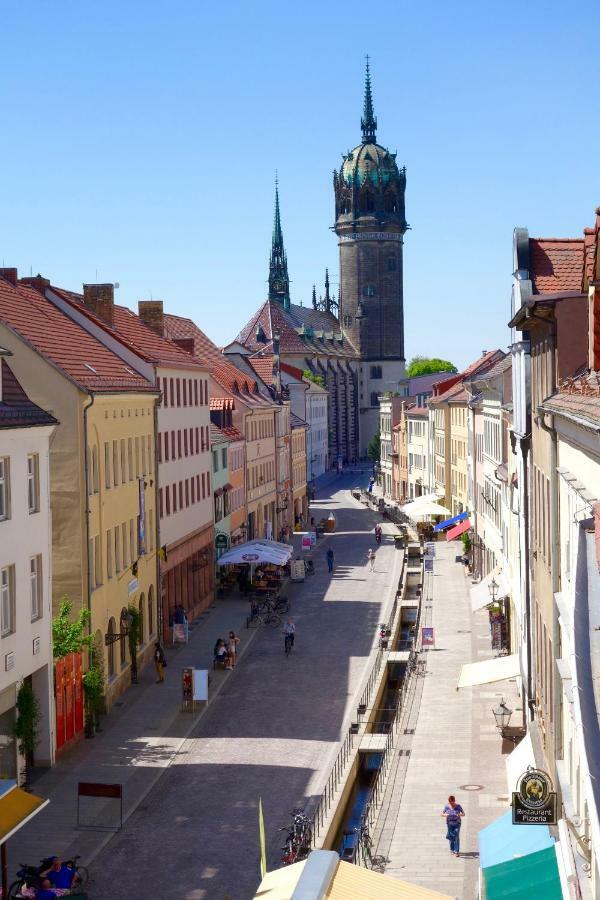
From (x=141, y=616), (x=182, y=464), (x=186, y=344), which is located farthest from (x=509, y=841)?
(x=186, y=344)

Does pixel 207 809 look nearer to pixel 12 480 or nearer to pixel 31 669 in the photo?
pixel 31 669

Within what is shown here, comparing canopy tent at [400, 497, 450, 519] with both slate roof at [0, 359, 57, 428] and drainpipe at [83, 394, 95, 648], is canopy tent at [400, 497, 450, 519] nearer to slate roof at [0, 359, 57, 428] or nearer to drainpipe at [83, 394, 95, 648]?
drainpipe at [83, 394, 95, 648]

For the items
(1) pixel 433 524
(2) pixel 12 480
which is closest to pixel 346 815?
(2) pixel 12 480

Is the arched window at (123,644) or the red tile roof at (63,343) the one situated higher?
the red tile roof at (63,343)

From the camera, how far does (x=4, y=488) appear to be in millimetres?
25547

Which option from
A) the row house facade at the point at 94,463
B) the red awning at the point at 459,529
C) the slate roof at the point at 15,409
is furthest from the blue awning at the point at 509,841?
the red awning at the point at 459,529

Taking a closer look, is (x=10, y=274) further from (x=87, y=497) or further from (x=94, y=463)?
(x=87, y=497)

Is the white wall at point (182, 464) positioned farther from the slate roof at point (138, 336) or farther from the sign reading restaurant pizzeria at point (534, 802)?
the sign reading restaurant pizzeria at point (534, 802)

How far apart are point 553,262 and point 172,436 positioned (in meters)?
26.6

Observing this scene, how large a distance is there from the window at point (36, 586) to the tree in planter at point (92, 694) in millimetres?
3593

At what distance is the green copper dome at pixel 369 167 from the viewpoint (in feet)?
577

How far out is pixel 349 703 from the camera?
34.9m

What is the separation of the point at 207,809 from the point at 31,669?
4.56 meters

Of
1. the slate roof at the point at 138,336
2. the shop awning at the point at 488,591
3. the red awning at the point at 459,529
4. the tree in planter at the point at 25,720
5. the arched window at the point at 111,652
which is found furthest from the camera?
the red awning at the point at 459,529
